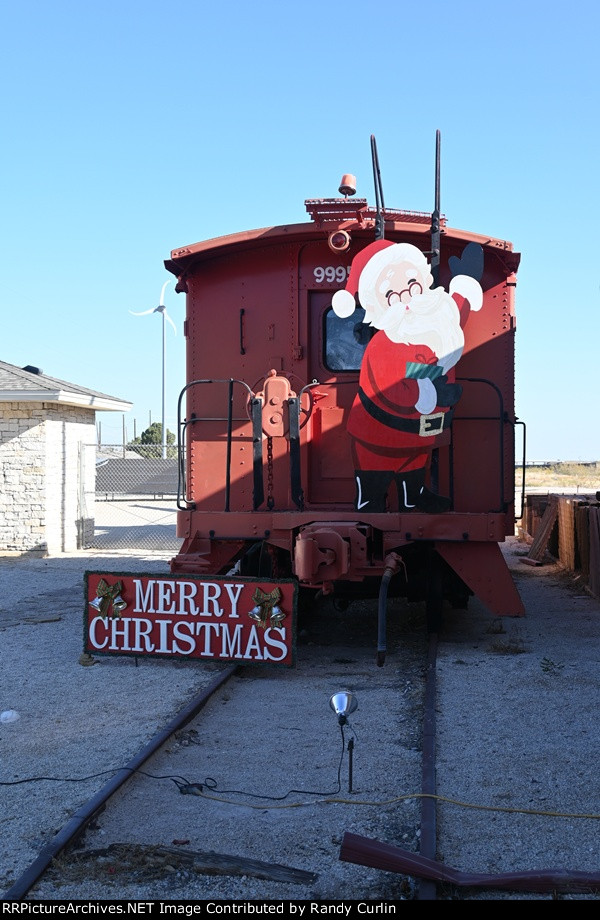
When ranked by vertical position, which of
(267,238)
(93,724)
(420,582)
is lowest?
(93,724)

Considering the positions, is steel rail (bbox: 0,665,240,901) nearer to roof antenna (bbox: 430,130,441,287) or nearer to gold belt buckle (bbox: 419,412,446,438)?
gold belt buckle (bbox: 419,412,446,438)

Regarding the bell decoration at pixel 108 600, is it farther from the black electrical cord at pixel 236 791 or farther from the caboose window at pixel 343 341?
the caboose window at pixel 343 341

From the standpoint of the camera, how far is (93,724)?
18.7 ft

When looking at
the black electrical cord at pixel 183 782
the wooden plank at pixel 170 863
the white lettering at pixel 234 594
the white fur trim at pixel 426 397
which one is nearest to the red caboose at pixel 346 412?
the white fur trim at pixel 426 397

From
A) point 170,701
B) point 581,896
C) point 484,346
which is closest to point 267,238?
point 484,346

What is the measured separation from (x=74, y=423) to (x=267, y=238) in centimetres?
1101

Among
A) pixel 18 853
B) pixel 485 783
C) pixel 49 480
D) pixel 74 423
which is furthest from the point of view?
pixel 74 423

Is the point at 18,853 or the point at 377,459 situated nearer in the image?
the point at 18,853

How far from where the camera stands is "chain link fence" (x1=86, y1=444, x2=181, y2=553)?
21641 mm

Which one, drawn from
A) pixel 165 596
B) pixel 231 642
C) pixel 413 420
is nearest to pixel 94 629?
pixel 165 596

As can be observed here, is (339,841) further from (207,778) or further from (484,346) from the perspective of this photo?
(484,346)

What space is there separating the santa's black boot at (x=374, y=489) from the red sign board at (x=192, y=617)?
130 centimetres

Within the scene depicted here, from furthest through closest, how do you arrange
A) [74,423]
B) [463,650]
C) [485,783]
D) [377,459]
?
[74,423]
[463,650]
[377,459]
[485,783]

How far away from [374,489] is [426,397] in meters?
0.91
